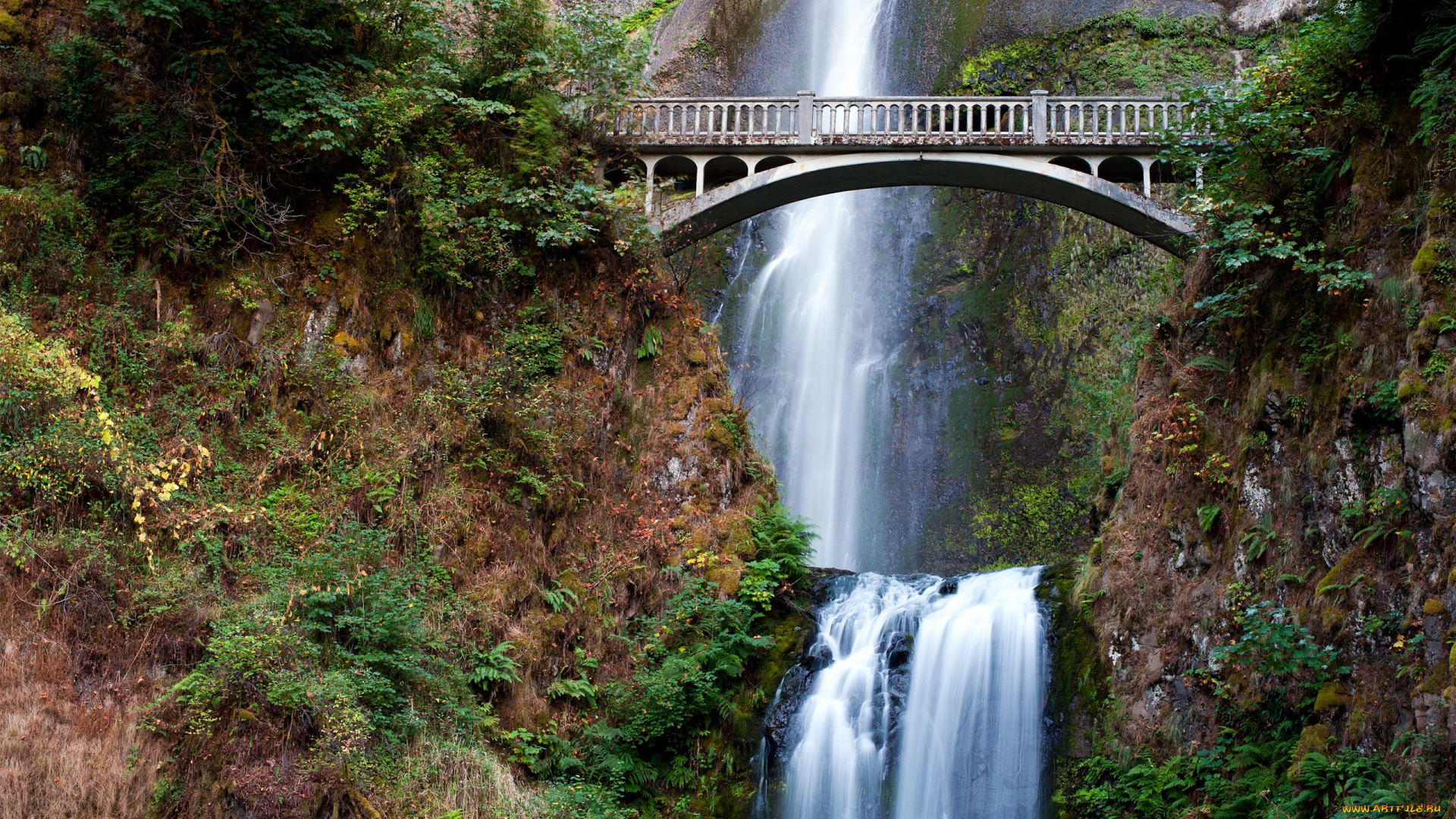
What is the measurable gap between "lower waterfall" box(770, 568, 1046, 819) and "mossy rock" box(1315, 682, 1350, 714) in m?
3.39

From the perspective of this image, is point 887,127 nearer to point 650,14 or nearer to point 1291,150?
point 1291,150

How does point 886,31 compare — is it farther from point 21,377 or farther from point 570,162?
point 21,377

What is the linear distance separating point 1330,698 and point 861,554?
13.1 meters

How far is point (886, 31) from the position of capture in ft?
83.1

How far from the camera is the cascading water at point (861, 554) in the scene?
444 inches

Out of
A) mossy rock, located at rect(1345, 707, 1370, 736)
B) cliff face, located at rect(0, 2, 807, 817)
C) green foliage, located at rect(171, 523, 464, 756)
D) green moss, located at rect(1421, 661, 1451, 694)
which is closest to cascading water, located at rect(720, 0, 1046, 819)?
cliff face, located at rect(0, 2, 807, 817)

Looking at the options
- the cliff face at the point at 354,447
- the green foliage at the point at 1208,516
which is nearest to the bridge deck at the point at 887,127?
the cliff face at the point at 354,447

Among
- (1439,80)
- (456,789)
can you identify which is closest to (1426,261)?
(1439,80)

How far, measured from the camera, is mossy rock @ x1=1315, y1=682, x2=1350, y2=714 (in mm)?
8062

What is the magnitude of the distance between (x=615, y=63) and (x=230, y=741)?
32.0ft

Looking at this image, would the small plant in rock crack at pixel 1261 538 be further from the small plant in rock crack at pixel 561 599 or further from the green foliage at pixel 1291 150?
the small plant in rock crack at pixel 561 599

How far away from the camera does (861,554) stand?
21016mm

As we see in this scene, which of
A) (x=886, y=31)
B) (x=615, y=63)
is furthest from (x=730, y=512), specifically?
(x=886, y=31)

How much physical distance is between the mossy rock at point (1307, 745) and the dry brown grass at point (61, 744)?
902 cm
